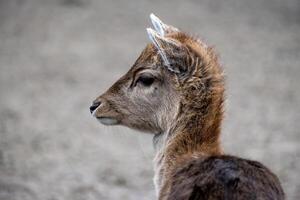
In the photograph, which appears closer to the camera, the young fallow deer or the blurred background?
the young fallow deer

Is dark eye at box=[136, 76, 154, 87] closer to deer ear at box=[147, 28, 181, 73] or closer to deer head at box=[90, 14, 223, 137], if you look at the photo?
deer head at box=[90, 14, 223, 137]

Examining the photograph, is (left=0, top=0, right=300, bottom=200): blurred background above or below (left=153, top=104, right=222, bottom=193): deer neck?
above

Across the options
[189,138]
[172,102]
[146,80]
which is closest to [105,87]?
[146,80]

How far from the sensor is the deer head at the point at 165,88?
634 centimetres

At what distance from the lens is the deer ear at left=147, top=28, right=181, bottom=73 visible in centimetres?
615

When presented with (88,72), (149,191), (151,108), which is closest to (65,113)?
(88,72)

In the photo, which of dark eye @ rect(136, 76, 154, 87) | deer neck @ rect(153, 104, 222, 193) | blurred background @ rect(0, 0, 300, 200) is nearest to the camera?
deer neck @ rect(153, 104, 222, 193)

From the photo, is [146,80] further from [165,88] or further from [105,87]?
[105,87]

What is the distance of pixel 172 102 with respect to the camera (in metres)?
6.43

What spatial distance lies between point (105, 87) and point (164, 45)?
5958 millimetres

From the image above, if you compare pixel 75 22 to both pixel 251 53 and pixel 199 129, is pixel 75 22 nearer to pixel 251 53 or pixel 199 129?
pixel 251 53

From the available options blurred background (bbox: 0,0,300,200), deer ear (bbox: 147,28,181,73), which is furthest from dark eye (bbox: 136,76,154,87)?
blurred background (bbox: 0,0,300,200)

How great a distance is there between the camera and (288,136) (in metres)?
10.6

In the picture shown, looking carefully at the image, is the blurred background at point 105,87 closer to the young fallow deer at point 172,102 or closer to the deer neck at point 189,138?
the young fallow deer at point 172,102
